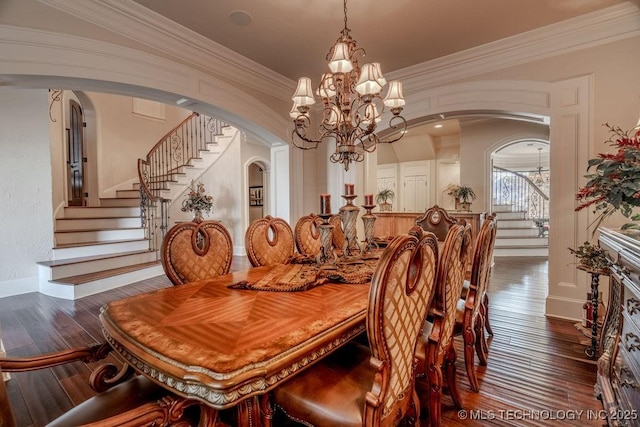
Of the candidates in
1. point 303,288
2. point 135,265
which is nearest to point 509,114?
point 303,288

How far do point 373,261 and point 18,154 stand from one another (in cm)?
491

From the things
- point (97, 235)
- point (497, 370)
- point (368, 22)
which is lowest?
point (497, 370)

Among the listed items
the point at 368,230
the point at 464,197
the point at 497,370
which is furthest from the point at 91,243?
the point at 464,197

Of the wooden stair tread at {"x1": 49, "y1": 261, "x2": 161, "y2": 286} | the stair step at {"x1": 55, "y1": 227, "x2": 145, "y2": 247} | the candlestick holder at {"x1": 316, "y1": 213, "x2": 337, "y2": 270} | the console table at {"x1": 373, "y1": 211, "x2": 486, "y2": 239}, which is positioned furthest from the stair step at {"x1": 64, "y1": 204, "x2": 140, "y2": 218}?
the candlestick holder at {"x1": 316, "y1": 213, "x2": 337, "y2": 270}

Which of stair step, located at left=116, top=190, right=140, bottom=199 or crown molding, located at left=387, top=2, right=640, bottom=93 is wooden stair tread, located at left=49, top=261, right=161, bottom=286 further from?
crown molding, located at left=387, top=2, right=640, bottom=93

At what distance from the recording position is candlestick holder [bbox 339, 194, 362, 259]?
→ 2.17 meters

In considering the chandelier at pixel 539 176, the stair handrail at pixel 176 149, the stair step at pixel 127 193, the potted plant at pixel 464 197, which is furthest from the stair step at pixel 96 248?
the chandelier at pixel 539 176

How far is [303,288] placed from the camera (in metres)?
1.62

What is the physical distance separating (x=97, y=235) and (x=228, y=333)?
5257mm

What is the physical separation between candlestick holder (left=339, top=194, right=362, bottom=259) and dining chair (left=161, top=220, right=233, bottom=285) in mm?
864

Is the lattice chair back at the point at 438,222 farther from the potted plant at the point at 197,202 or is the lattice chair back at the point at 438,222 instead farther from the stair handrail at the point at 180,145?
the stair handrail at the point at 180,145

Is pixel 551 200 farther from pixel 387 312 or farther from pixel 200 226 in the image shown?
pixel 200 226

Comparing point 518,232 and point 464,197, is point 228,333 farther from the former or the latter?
point 518,232

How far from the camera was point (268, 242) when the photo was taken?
8.19 ft
